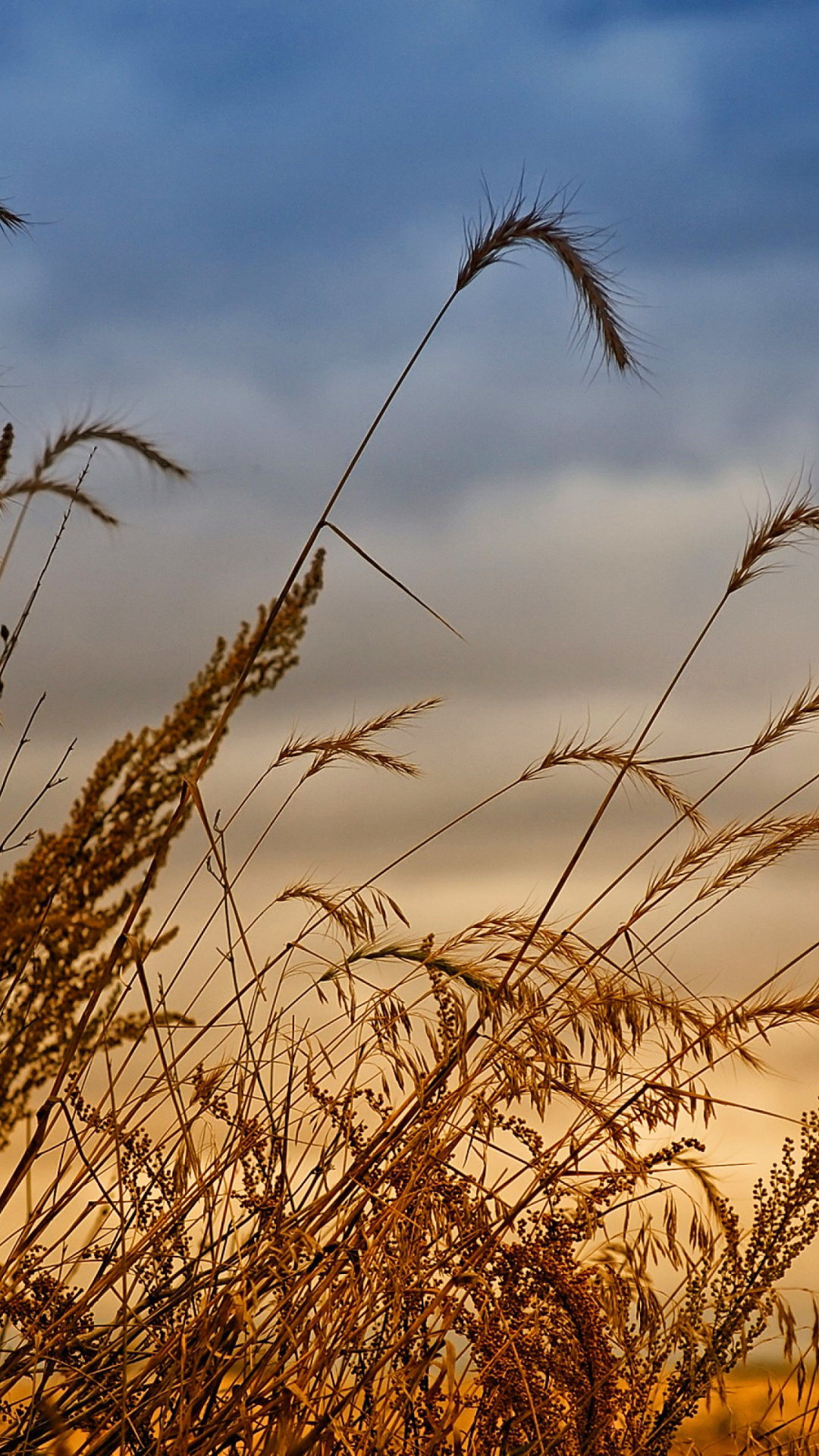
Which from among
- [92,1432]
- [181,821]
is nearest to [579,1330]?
[92,1432]

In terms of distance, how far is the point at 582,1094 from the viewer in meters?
1.20

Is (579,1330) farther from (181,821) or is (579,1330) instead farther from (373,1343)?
(181,821)

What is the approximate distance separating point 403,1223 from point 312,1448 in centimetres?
20

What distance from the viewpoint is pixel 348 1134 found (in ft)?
4.10

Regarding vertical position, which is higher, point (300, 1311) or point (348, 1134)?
point (348, 1134)

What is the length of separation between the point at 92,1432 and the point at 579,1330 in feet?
1.56

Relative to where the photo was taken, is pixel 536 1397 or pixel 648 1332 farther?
pixel 648 1332

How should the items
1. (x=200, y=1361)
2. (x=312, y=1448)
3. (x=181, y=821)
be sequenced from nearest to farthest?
(x=312, y=1448)
(x=200, y=1361)
(x=181, y=821)

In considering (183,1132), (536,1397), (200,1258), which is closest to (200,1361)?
(200,1258)

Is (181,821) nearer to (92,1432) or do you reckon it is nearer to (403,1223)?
(403,1223)

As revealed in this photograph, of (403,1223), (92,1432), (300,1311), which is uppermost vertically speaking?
(403,1223)

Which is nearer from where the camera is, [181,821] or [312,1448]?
[312,1448]

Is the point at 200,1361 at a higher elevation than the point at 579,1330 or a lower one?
lower

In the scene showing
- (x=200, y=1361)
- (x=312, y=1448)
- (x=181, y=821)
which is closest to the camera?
(x=312, y=1448)
